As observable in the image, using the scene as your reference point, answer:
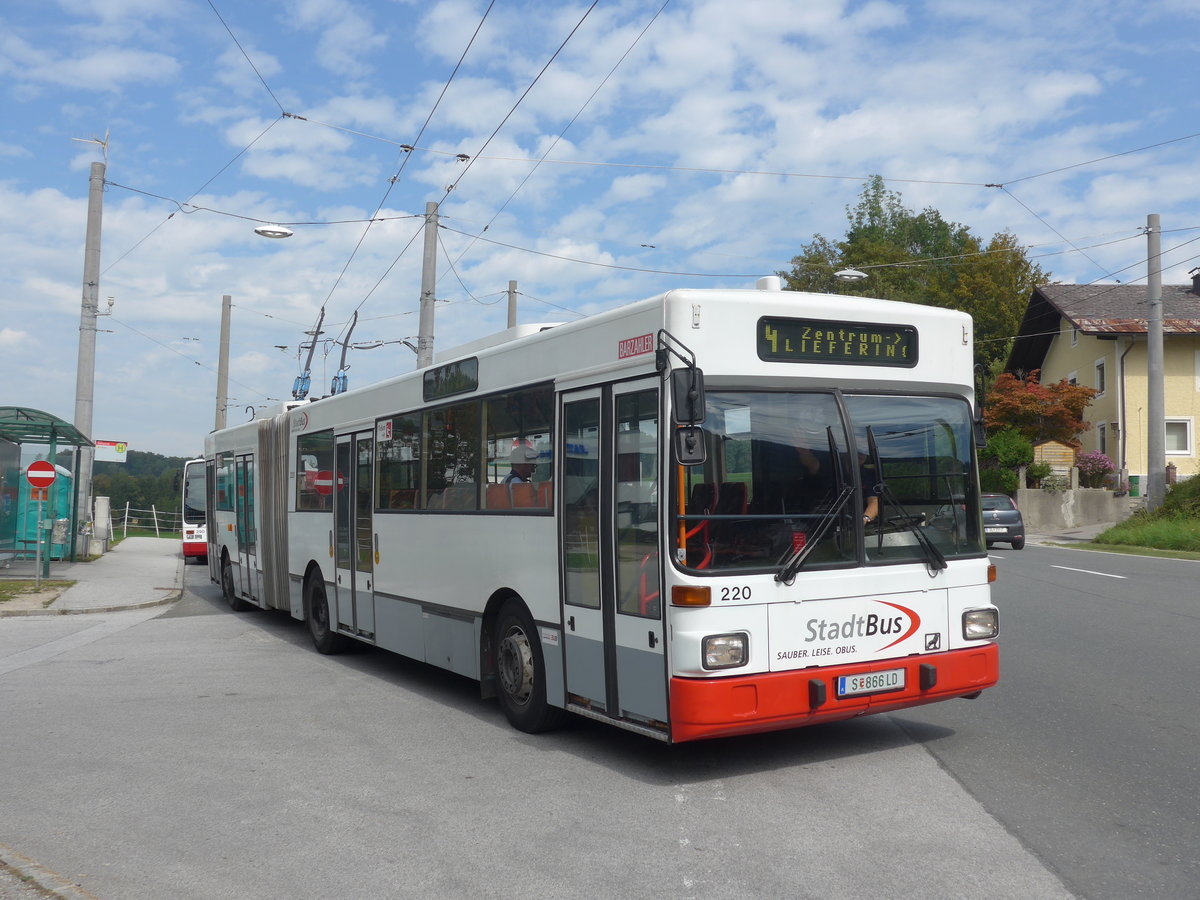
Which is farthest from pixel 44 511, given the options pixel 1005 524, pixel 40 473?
pixel 1005 524

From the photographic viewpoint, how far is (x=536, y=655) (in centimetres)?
799

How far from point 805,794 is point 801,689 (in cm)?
58

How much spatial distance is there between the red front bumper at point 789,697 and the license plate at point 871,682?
28 millimetres

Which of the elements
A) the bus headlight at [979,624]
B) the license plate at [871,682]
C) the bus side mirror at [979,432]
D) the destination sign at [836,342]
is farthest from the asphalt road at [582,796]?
the destination sign at [836,342]

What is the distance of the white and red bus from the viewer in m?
31.4

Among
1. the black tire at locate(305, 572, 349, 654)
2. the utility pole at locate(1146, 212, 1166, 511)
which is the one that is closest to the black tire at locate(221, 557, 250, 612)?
the black tire at locate(305, 572, 349, 654)

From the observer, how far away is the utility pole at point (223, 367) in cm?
3656

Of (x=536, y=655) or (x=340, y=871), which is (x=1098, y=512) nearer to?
(x=536, y=655)

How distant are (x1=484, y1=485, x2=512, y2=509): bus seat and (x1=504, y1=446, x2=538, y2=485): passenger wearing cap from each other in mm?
74

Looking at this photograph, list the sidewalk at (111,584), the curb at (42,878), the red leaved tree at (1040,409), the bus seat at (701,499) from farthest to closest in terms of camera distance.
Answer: the red leaved tree at (1040,409)
the sidewalk at (111,584)
the bus seat at (701,499)
the curb at (42,878)

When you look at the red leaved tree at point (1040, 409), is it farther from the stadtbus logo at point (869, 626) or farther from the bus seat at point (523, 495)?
the stadtbus logo at point (869, 626)

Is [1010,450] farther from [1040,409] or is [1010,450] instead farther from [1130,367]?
[1130,367]

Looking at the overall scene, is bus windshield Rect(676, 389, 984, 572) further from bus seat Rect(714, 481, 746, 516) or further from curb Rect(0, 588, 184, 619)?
curb Rect(0, 588, 184, 619)

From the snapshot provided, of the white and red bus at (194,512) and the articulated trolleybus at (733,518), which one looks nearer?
the articulated trolleybus at (733,518)
